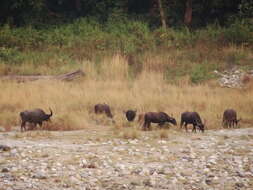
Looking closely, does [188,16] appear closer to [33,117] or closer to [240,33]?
[240,33]

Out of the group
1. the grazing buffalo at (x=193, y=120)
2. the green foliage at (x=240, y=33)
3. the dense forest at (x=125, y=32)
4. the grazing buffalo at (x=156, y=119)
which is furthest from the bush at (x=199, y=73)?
the grazing buffalo at (x=193, y=120)

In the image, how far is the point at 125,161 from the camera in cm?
1166

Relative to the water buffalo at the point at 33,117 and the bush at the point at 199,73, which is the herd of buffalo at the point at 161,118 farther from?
the bush at the point at 199,73

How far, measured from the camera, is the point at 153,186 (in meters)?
9.96

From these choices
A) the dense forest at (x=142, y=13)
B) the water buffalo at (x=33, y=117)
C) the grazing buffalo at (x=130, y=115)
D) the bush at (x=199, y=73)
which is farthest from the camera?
the dense forest at (x=142, y=13)

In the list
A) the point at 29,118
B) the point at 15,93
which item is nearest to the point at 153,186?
the point at 29,118

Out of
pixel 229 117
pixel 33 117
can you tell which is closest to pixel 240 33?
pixel 229 117

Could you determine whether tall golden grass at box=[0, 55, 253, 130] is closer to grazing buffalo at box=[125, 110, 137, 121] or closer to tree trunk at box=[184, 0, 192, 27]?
grazing buffalo at box=[125, 110, 137, 121]

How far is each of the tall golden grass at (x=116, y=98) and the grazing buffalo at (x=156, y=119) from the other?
113 cm

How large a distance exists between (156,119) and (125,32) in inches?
553

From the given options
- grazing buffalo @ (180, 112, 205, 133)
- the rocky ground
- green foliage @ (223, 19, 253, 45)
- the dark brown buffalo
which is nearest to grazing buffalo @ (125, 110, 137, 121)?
the dark brown buffalo

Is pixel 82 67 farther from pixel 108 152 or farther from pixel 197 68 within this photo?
pixel 108 152

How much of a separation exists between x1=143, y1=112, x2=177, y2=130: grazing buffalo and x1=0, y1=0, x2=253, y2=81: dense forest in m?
7.49

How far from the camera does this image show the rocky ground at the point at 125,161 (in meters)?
10.1
